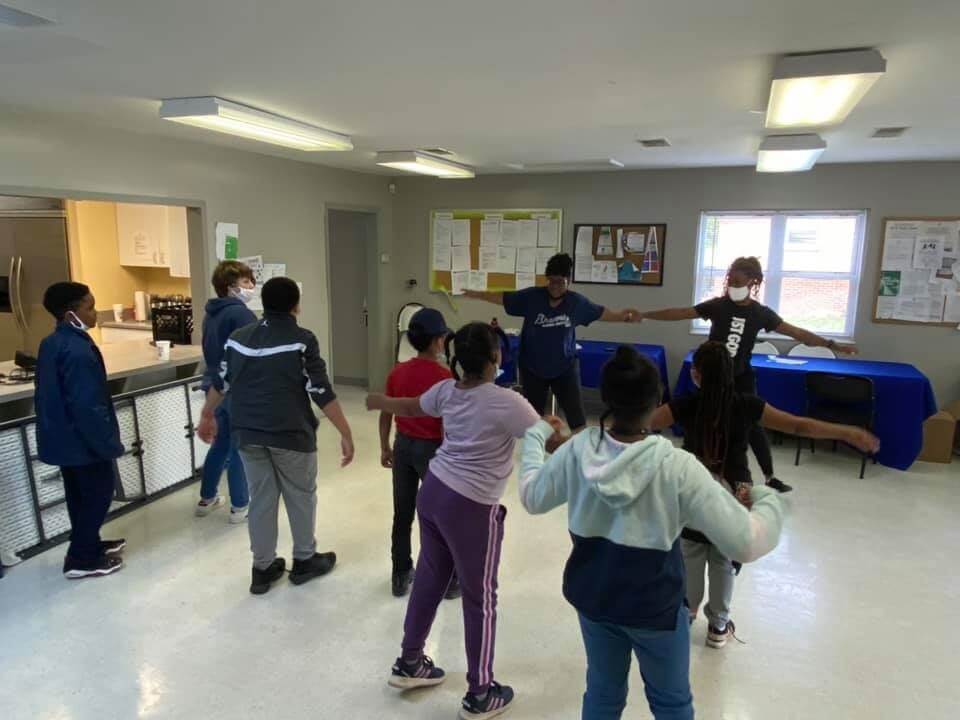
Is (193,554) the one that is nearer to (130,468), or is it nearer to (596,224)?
(130,468)

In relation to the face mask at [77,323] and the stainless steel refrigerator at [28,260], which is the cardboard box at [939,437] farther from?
the stainless steel refrigerator at [28,260]

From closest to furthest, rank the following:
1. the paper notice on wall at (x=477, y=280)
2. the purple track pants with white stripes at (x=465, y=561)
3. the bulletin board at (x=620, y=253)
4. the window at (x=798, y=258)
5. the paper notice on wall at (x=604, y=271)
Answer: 1. the purple track pants with white stripes at (x=465, y=561)
2. the window at (x=798, y=258)
3. the bulletin board at (x=620, y=253)
4. the paper notice on wall at (x=604, y=271)
5. the paper notice on wall at (x=477, y=280)

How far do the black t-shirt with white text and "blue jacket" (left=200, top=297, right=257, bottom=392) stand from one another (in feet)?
8.57

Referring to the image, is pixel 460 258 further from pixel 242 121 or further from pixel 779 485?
pixel 779 485

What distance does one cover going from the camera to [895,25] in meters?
2.02

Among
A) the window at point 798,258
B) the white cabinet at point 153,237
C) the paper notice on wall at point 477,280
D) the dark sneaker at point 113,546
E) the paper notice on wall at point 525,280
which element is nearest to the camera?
the dark sneaker at point 113,546

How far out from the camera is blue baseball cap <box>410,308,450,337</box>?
96.3 inches

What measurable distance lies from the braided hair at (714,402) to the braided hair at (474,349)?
71 cm

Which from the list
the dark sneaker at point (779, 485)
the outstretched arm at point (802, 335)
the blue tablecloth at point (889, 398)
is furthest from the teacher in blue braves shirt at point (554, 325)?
the dark sneaker at point (779, 485)

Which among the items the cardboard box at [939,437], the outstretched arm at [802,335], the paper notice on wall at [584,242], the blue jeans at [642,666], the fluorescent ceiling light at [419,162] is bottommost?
the cardboard box at [939,437]

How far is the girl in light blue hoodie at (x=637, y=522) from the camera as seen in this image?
1.42 meters

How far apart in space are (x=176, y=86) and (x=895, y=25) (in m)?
2.89

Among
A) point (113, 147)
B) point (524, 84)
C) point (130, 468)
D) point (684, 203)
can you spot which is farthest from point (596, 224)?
point (130, 468)

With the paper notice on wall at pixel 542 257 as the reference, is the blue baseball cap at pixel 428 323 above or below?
below
